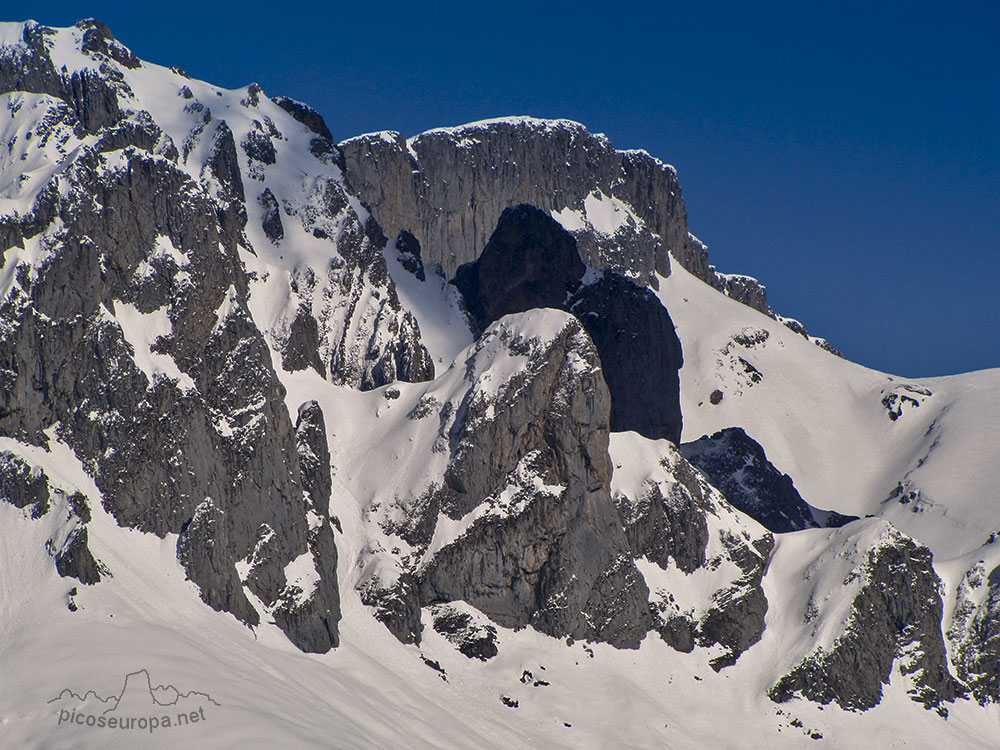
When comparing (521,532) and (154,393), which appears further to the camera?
(521,532)

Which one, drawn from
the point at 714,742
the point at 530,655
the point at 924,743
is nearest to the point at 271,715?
the point at 530,655

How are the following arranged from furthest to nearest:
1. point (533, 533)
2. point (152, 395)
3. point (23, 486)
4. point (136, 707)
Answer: point (533, 533)
point (152, 395)
point (23, 486)
point (136, 707)

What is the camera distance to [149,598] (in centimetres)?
16175

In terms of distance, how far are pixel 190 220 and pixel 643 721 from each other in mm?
83306

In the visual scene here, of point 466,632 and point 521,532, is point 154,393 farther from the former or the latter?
point 521,532

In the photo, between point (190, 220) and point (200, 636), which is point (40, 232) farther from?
point (200, 636)

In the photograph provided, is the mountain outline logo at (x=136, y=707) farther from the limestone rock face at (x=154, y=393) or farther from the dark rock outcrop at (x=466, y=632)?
the dark rock outcrop at (x=466, y=632)

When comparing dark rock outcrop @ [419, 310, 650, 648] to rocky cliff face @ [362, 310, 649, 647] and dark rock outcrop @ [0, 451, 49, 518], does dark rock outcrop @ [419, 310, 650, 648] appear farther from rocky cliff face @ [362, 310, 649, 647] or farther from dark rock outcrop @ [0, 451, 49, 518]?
dark rock outcrop @ [0, 451, 49, 518]

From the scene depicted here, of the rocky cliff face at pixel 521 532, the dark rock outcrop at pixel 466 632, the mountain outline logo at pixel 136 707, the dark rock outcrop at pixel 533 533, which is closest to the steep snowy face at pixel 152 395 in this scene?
the rocky cliff face at pixel 521 532

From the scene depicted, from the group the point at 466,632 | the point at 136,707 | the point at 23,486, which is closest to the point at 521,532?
the point at 466,632

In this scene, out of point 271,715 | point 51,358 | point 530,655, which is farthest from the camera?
point 530,655

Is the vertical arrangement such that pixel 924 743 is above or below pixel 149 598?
above

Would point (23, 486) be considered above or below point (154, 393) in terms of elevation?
below

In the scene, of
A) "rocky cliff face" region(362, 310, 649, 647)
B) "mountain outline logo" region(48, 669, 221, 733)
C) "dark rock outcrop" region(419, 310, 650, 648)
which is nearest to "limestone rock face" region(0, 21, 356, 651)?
"rocky cliff face" region(362, 310, 649, 647)
